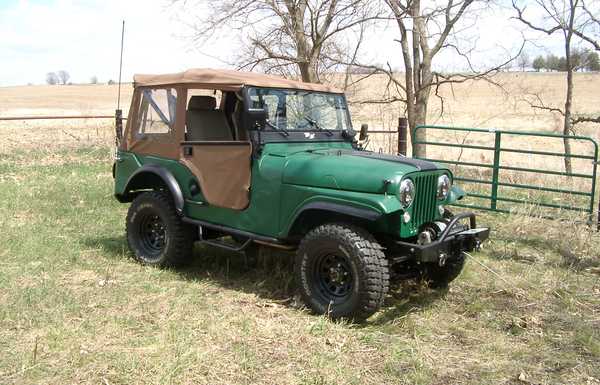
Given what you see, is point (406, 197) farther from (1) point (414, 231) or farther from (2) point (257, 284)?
(2) point (257, 284)

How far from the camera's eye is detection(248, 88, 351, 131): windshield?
5293 millimetres

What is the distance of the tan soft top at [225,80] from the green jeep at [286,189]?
0.01 m

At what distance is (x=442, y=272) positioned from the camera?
531 cm

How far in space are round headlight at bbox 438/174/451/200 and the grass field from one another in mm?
932

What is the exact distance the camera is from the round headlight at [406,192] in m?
4.41

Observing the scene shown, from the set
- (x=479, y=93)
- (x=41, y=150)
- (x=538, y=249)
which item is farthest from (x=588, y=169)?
(x=479, y=93)

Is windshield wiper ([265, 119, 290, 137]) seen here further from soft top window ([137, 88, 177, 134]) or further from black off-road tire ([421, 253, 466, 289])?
black off-road tire ([421, 253, 466, 289])

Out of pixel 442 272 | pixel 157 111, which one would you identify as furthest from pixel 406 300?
pixel 157 111

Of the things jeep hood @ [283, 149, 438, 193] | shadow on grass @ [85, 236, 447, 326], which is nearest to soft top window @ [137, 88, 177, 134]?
shadow on grass @ [85, 236, 447, 326]

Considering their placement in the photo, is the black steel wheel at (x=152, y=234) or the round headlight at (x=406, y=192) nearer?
the round headlight at (x=406, y=192)

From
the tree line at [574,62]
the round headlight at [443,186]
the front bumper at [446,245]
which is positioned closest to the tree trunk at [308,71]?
the tree line at [574,62]

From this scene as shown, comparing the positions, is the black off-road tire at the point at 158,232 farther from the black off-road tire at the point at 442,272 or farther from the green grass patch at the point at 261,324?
the black off-road tire at the point at 442,272

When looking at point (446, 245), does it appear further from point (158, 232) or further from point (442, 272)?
point (158, 232)

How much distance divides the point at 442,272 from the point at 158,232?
290cm
